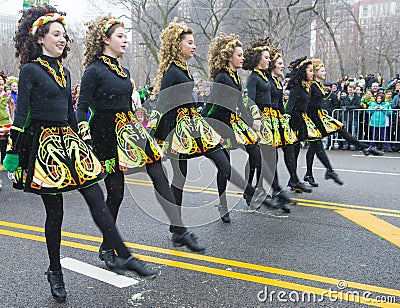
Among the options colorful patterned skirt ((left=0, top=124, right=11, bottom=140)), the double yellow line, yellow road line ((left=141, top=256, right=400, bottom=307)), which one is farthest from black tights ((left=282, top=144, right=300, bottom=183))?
colorful patterned skirt ((left=0, top=124, right=11, bottom=140))

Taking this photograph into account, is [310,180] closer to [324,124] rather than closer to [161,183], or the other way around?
[324,124]

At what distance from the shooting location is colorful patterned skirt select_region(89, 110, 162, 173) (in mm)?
A: 4172

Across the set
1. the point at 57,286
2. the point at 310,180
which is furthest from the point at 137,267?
the point at 310,180

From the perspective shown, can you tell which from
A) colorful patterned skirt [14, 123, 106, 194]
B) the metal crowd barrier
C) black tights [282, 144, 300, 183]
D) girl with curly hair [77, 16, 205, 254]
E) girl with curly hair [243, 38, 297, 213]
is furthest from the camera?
the metal crowd barrier

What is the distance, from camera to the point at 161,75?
205 inches

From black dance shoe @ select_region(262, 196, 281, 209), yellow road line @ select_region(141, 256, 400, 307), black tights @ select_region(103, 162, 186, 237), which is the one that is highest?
black tights @ select_region(103, 162, 186, 237)

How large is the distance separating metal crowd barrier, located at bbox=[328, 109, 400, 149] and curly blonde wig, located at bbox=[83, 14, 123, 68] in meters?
10.2

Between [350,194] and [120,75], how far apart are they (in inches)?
175

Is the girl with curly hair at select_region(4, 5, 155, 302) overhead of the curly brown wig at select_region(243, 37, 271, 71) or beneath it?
beneath

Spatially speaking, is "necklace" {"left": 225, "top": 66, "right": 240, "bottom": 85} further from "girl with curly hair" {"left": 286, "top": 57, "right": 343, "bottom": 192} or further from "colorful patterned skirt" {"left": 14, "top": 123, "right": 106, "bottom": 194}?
"colorful patterned skirt" {"left": 14, "top": 123, "right": 106, "bottom": 194}

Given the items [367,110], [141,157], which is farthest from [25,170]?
[367,110]

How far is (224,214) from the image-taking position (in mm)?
5902

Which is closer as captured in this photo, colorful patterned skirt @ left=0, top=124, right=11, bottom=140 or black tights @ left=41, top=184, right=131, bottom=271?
black tights @ left=41, top=184, right=131, bottom=271

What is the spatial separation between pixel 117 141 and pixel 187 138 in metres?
1.00
